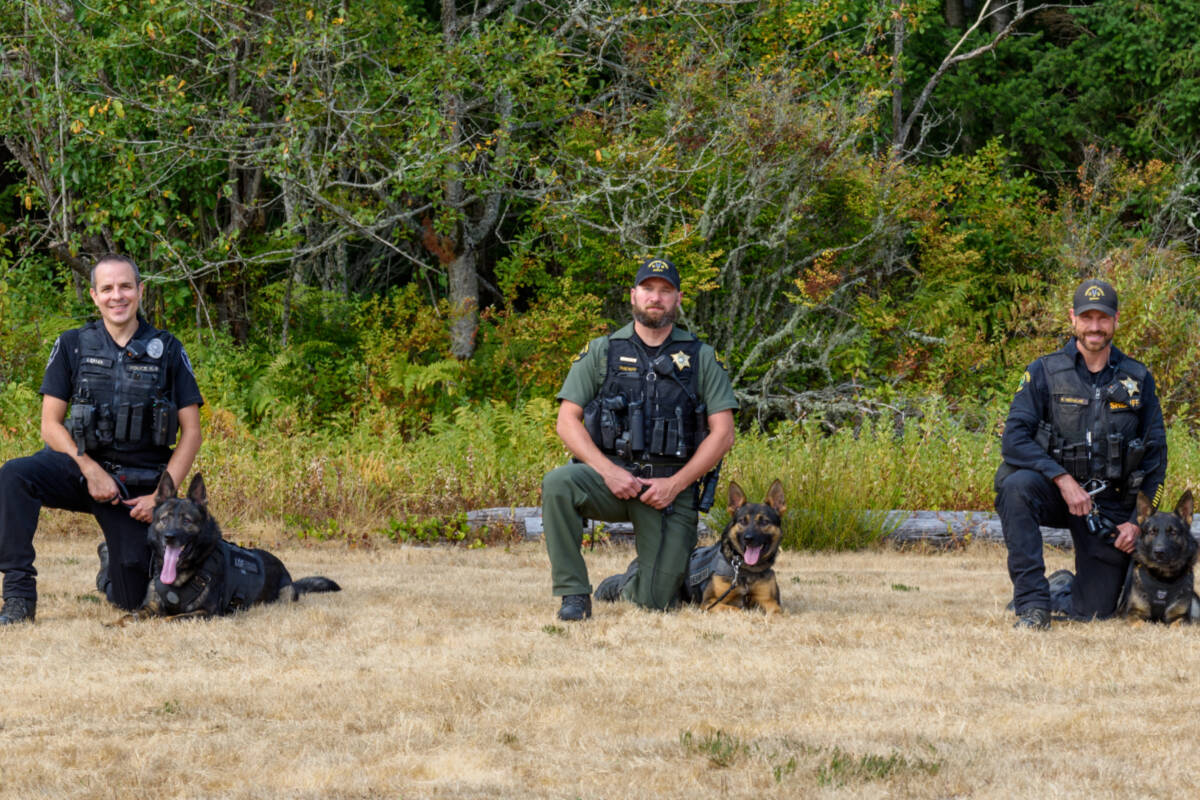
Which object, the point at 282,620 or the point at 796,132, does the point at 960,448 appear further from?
the point at 282,620

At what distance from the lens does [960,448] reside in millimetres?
11438

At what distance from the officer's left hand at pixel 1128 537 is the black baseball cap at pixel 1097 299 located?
109 centimetres

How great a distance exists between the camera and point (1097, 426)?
680cm

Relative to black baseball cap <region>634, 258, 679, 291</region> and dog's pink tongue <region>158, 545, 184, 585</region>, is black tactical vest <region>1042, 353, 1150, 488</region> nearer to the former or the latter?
black baseball cap <region>634, 258, 679, 291</region>

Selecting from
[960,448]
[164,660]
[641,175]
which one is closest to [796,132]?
[641,175]

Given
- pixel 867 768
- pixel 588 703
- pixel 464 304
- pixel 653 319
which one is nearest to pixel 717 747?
pixel 867 768

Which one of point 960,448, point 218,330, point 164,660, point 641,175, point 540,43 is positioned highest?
point 540,43

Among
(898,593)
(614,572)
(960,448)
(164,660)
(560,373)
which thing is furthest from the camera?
(560,373)

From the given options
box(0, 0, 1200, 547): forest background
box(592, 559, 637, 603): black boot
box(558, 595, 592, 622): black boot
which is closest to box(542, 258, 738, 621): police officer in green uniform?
box(558, 595, 592, 622): black boot

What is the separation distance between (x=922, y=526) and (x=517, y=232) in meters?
7.52

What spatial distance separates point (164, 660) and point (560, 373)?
8.49 m

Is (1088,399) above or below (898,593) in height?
above

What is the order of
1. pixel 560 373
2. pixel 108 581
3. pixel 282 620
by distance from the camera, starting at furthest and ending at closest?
pixel 560 373 → pixel 108 581 → pixel 282 620

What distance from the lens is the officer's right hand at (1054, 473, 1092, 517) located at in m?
6.64
